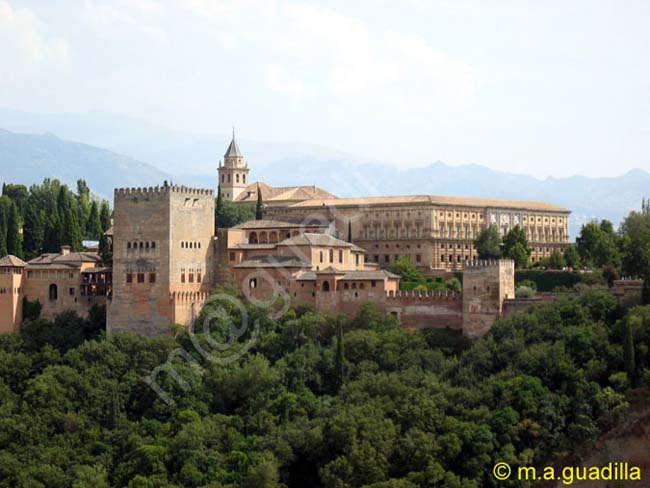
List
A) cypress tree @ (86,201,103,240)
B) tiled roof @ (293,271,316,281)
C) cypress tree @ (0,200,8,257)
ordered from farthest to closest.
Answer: cypress tree @ (86,201,103,240), cypress tree @ (0,200,8,257), tiled roof @ (293,271,316,281)

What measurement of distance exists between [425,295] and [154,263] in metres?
11.1

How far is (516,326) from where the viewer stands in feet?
157

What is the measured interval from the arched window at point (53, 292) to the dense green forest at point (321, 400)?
7.15 ft

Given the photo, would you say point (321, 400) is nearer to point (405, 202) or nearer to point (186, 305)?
point (186, 305)

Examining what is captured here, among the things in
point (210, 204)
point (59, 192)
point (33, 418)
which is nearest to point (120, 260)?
point (210, 204)

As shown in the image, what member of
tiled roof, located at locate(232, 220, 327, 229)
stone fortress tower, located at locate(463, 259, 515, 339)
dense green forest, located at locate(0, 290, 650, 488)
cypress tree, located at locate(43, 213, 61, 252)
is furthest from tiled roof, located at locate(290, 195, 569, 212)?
stone fortress tower, located at locate(463, 259, 515, 339)

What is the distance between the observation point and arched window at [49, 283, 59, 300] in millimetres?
55469

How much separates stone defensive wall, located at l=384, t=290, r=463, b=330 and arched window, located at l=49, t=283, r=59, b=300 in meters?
14.3

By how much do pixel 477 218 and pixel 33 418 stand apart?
32.5 metres

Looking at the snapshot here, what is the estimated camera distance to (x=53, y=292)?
55.6 metres

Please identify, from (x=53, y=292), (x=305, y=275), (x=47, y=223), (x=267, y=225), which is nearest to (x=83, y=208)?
(x=47, y=223)

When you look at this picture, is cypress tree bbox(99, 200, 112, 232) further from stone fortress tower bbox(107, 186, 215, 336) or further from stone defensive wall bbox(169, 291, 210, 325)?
stone defensive wall bbox(169, 291, 210, 325)

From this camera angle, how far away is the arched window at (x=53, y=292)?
5547cm

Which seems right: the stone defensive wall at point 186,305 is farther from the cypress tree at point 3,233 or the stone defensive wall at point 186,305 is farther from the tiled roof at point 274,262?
the cypress tree at point 3,233
